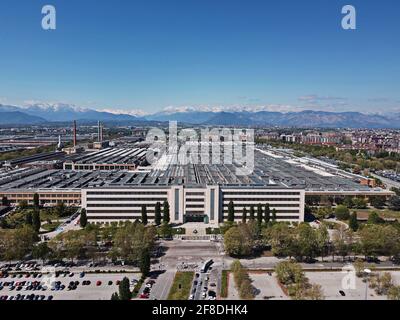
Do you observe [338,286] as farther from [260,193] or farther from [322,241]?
[260,193]

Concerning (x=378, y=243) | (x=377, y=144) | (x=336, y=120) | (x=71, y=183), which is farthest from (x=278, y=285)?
(x=336, y=120)

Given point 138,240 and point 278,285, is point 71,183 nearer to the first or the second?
point 138,240

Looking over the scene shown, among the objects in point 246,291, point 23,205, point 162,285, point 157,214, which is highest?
point 157,214

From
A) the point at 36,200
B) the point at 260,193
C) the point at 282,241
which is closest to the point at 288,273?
the point at 282,241

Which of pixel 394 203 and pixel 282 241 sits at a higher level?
pixel 282 241

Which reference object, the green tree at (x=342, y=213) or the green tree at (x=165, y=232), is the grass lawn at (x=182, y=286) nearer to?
the green tree at (x=165, y=232)

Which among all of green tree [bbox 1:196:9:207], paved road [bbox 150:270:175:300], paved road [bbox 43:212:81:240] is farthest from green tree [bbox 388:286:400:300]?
green tree [bbox 1:196:9:207]
